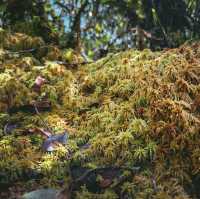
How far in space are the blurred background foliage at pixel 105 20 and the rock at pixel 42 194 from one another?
2361 millimetres

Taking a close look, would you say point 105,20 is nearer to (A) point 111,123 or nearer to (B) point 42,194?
(A) point 111,123

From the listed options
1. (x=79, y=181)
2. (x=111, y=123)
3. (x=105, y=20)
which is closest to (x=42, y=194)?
(x=79, y=181)

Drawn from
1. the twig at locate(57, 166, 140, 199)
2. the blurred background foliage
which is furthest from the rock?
the blurred background foliage

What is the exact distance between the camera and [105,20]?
18.1 feet

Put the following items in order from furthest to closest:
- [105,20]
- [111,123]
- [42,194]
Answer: [105,20]
[111,123]
[42,194]

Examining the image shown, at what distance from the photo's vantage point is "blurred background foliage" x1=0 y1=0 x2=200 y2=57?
466cm

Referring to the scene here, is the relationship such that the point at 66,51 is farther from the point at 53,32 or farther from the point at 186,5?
the point at 186,5

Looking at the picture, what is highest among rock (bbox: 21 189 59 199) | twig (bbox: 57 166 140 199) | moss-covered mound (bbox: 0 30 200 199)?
moss-covered mound (bbox: 0 30 200 199)

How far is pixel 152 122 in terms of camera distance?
108 inches

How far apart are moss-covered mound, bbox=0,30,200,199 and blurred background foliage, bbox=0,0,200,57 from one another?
91cm

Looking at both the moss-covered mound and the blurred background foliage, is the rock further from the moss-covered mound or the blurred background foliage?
the blurred background foliage

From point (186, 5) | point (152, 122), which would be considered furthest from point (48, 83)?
point (186, 5)

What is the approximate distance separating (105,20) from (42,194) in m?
3.42

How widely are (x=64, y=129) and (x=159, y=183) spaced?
2.84ft
